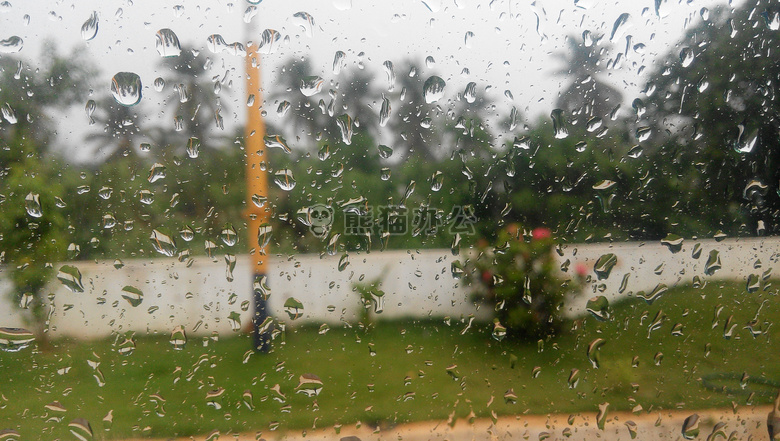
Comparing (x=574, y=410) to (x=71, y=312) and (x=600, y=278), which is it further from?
(x=71, y=312)

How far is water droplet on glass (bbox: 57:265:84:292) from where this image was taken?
1.10m

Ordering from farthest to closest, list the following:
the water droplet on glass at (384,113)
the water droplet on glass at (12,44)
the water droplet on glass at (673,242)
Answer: the water droplet on glass at (673,242), the water droplet on glass at (384,113), the water droplet on glass at (12,44)

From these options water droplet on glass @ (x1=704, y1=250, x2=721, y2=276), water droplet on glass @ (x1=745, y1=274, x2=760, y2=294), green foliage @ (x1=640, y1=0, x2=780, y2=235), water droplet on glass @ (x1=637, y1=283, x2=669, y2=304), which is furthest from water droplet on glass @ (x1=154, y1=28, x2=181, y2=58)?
water droplet on glass @ (x1=745, y1=274, x2=760, y2=294)

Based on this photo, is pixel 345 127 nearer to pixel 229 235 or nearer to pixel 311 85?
pixel 311 85

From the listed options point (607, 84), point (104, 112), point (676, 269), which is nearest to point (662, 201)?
point (676, 269)

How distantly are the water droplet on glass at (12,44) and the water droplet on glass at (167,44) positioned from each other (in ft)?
1.03

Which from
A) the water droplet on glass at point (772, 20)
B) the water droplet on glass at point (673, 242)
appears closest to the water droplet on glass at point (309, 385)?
the water droplet on glass at point (673, 242)

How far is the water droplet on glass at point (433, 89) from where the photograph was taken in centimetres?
120

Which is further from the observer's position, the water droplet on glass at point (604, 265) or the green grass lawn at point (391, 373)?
the water droplet on glass at point (604, 265)

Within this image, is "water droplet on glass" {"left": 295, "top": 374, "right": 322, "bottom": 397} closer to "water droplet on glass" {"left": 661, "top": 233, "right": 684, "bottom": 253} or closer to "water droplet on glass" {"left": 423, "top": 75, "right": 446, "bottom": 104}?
"water droplet on glass" {"left": 423, "top": 75, "right": 446, "bottom": 104}

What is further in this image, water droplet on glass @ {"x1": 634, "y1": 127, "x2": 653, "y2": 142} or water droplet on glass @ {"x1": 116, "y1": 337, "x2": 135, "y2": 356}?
water droplet on glass @ {"x1": 634, "y1": 127, "x2": 653, "y2": 142}

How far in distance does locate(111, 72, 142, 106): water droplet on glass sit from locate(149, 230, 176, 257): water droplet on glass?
1.07 feet

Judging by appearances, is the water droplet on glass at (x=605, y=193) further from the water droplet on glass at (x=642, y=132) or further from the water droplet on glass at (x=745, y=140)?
the water droplet on glass at (x=745, y=140)

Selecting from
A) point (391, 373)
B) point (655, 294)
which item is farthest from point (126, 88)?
point (655, 294)
